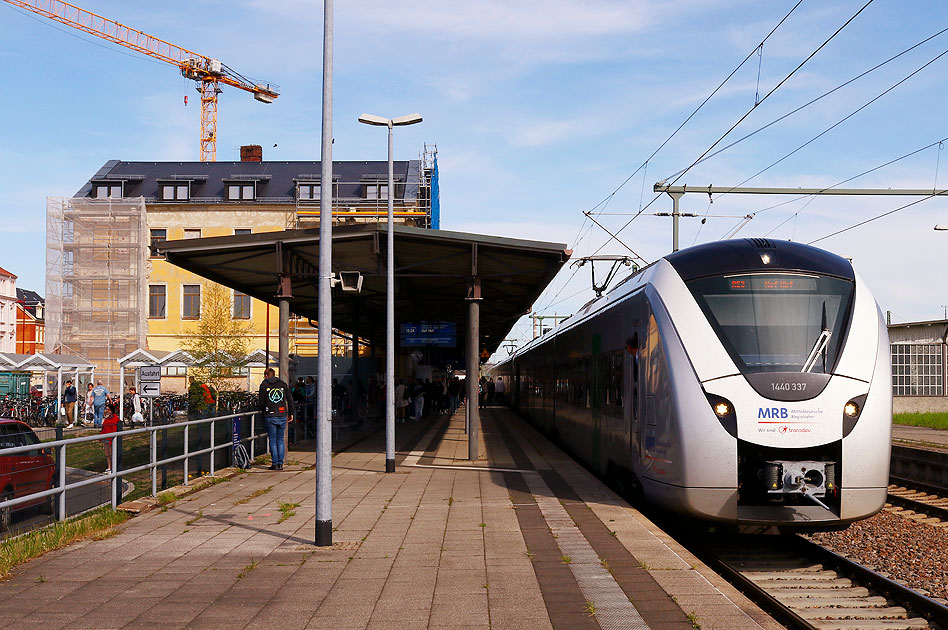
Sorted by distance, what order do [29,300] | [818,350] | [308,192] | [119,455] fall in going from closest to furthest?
[818,350]
[119,455]
[308,192]
[29,300]

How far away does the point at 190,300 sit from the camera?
58.5 m

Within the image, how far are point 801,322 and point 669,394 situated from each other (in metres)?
1.52

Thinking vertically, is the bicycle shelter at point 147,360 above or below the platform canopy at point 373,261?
below

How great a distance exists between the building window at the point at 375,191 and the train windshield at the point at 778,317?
4998 centimetres

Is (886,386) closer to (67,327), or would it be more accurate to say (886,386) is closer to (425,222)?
(67,327)

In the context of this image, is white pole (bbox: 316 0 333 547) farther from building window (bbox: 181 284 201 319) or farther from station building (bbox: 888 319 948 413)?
building window (bbox: 181 284 201 319)

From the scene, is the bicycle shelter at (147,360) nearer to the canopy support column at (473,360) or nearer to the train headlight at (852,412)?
the canopy support column at (473,360)

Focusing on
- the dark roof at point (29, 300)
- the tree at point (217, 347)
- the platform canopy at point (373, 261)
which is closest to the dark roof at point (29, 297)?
the dark roof at point (29, 300)

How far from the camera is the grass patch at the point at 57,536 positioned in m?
8.41

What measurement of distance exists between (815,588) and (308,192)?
53947 millimetres

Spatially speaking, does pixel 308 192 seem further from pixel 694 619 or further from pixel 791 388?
pixel 694 619

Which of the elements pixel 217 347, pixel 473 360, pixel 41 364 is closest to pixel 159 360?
pixel 41 364

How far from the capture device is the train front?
9.44 m

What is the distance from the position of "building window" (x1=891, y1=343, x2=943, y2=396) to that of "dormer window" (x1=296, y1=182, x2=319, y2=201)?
33401 millimetres
